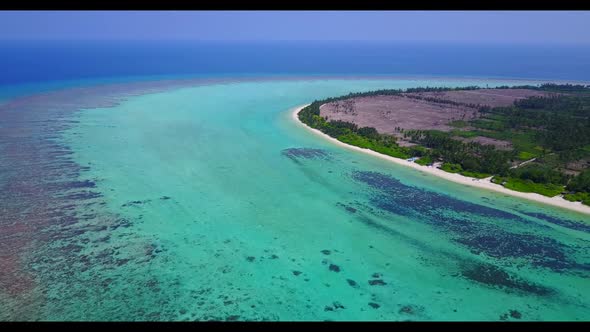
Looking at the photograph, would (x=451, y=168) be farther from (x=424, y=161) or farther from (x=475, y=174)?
(x=424, y=161)

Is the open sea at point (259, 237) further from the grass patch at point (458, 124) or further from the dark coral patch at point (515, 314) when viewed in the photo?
the grass patch at point (458, 124)

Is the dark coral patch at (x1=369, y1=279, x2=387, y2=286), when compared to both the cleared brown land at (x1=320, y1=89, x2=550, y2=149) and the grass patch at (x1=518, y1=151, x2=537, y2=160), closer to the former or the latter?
the cleared brown land at (x1=320, y1=89, x2=550, y2=149)

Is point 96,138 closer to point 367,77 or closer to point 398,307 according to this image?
point 398,307

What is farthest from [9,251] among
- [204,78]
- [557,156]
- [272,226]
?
[204,78]

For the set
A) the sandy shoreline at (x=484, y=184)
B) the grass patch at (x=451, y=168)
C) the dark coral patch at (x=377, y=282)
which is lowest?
the dark coral patch at (x=377, y=282)

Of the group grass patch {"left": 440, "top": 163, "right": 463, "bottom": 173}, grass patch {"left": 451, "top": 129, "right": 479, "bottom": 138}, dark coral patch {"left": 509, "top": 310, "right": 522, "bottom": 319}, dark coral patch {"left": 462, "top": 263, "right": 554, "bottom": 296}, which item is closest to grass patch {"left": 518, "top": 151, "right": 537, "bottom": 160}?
grass patch {"left": 451, "top": 129, "right": 479, "bottom": 138}

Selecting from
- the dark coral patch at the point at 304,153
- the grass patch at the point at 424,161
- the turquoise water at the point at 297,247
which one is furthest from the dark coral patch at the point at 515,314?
the dark coral patch at the point at 304,153
